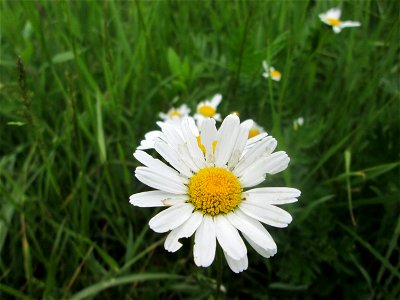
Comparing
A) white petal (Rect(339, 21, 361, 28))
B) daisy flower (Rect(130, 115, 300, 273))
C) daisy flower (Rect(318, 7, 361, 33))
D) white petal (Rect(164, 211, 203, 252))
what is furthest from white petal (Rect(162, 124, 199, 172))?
white petal (Rect(339, 21, 361, 28))

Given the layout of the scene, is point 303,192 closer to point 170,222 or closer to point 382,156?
point 382,156

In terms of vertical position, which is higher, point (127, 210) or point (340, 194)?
point (340, 194)

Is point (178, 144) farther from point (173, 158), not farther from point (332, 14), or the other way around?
point (332, 14)

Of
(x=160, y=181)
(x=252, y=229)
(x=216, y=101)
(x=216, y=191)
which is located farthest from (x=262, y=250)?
(x=216, y=101)

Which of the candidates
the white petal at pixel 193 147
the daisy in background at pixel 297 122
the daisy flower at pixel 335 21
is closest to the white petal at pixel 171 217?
the white petal at pixel 193 147

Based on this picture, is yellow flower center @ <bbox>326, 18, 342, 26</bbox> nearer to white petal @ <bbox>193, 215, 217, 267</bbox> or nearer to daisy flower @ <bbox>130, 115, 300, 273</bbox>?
daisy flower @ <bbox>130, 115, 300, 273</bbox>

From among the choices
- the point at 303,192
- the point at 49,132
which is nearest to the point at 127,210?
the point at 49,132

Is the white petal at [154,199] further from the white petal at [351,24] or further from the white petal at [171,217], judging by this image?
the white petal at [351,24]
